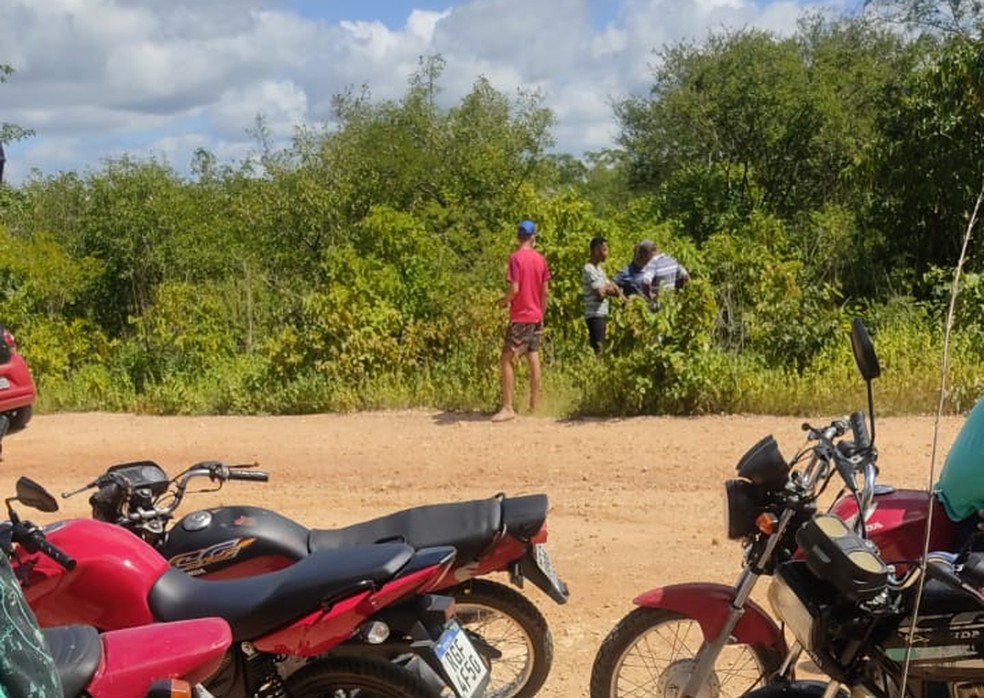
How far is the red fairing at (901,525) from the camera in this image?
3.58 meters

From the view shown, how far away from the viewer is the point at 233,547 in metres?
4.16

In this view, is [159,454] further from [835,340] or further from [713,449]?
[835,340]

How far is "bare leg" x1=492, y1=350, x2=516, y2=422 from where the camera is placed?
9820 millimetres

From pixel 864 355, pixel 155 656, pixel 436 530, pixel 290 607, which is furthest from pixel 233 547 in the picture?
pixel 864 355

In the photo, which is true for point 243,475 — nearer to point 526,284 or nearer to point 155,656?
point 155,656

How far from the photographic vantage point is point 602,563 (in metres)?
6.12

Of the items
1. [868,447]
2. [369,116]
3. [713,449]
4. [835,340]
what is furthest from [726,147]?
[868,447]

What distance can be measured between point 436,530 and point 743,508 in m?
1.16

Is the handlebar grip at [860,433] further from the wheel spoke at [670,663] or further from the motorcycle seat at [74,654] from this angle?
the motorcycle seat at [74,654]

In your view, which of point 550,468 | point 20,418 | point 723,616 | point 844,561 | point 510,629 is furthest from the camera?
point 20,418

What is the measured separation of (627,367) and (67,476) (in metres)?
4.55

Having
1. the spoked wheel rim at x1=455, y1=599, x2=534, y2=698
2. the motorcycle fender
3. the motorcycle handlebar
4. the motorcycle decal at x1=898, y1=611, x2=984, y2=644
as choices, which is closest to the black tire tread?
the spoked wheel rim at x1=455, y1=599, x2=534, y2=698

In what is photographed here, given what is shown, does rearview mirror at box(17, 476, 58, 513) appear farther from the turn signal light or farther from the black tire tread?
the black tire tread

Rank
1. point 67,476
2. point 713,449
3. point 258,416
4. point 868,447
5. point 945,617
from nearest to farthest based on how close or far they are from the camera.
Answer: point 945,617 < point 868,447 < point 713,449 < point 67,476 < point 258,416
